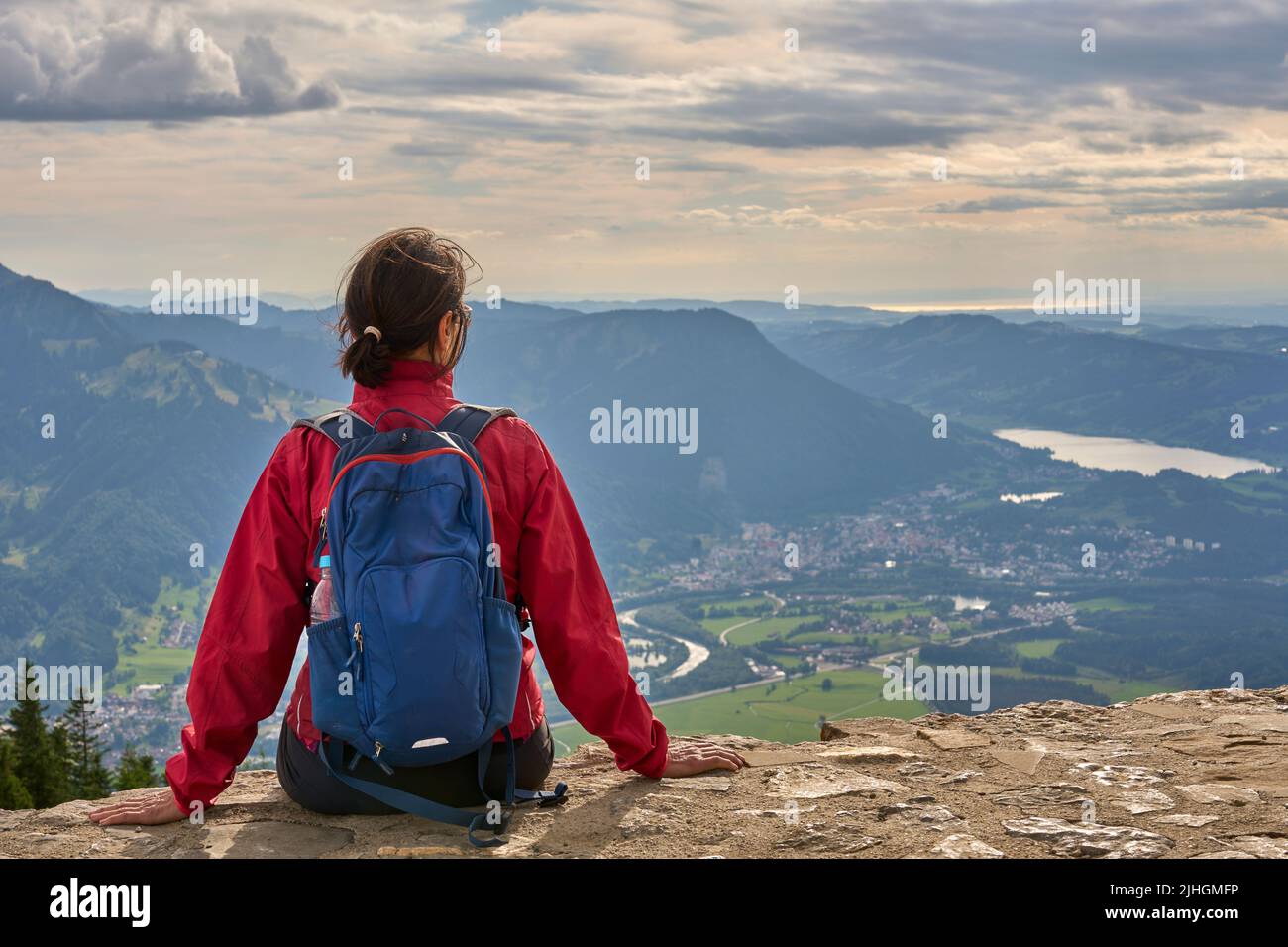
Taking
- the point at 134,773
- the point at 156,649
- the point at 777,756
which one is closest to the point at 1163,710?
the point at 777,756

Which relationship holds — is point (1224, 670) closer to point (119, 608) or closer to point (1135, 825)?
point (1135, 825)

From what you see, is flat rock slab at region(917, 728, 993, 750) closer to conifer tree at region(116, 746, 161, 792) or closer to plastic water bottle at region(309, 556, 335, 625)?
plastic water bottle at region(309, 556, 335, 625)

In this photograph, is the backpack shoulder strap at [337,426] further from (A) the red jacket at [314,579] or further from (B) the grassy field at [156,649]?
(B) the grassy field at [156,649]

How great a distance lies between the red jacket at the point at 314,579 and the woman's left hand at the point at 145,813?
173 millimetres

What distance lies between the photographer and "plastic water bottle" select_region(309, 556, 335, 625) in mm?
3986

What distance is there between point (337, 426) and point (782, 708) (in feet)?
244

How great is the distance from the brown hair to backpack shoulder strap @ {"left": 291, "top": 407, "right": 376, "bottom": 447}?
14cm

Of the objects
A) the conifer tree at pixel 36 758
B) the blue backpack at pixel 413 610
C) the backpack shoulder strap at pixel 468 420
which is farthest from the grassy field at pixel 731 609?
the blue backpack at pixel 413 610

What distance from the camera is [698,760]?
5.14m

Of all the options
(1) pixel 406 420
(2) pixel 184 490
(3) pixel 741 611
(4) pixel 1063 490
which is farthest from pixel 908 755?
(2) pixel 184 490

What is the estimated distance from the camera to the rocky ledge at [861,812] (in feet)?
13.6

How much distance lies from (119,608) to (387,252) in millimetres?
163266

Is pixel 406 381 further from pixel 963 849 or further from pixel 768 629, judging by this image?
pixel 768 629
